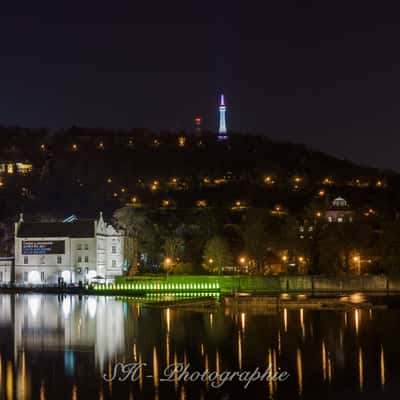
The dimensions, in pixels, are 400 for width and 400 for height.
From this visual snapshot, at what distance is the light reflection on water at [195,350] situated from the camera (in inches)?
1027

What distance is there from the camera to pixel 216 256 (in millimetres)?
74688

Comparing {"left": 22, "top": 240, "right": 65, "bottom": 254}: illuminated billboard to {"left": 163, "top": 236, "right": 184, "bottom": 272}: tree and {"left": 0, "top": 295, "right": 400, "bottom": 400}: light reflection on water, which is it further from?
{"left": 0, "top": 295, "right": 400, "bottom": 400}: light reflection on water

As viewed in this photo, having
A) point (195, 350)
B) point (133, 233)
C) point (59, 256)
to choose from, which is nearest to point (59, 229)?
point (59, 256)

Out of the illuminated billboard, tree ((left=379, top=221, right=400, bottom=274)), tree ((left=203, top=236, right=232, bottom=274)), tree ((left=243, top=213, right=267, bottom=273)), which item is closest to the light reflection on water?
tree ((left=379, top=221, right=400, bottom=274))

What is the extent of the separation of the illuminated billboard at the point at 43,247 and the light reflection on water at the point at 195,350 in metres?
24.7

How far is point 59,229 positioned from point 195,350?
4586 centimetres

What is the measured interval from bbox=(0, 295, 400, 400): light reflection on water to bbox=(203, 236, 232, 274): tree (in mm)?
23486

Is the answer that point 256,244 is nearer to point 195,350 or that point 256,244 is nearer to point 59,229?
point 59,229

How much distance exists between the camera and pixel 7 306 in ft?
182

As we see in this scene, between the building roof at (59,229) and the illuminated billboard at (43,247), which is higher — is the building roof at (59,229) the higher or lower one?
the higher one

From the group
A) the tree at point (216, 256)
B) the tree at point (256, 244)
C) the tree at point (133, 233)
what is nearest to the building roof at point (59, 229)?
the tree at point (133, 233)

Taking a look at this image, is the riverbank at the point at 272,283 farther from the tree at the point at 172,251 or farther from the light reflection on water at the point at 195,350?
the light reflection on water at the point at 195,350

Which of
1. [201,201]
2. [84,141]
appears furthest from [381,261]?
[84,141]

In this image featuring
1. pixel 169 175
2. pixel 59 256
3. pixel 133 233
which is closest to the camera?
pixel 59 256
